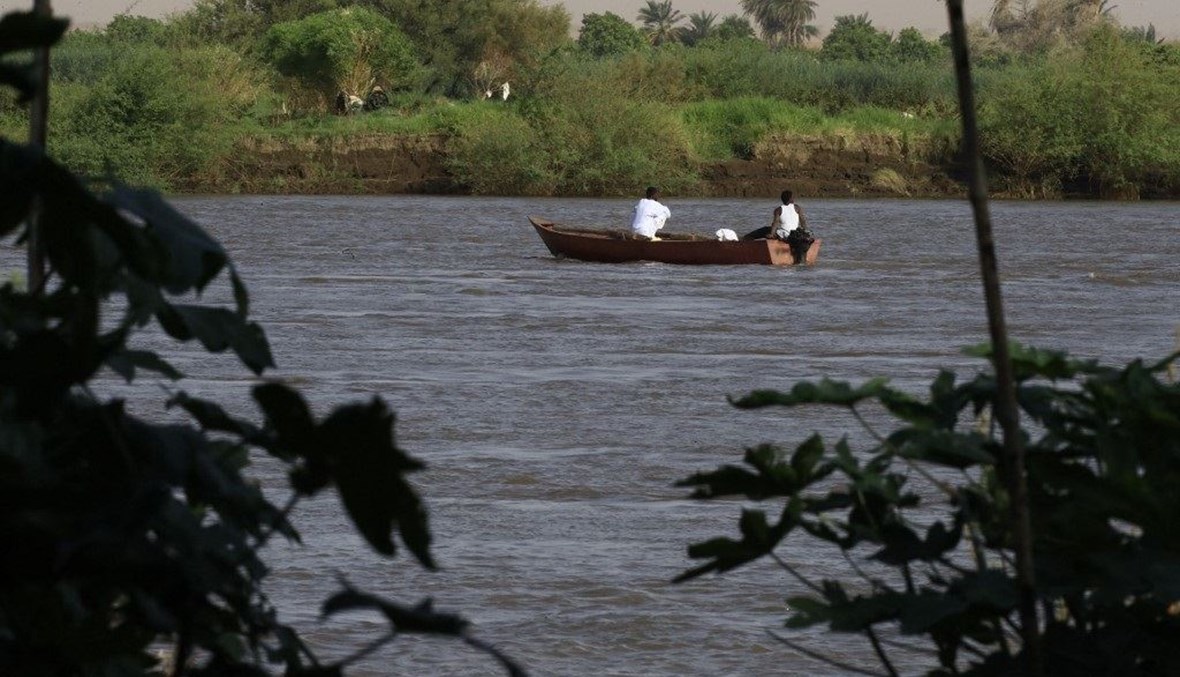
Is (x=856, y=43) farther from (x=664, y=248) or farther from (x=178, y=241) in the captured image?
(x=178, y=241)

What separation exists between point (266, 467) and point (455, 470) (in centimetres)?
98

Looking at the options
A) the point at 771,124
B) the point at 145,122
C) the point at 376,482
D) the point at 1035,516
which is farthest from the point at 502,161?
the point at 376,482

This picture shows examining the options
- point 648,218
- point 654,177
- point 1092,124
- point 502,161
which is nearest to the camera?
point 648,218

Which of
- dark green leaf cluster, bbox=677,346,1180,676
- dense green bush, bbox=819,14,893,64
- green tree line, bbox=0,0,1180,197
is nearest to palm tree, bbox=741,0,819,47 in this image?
dense green bush, bbox=819,14,893,64

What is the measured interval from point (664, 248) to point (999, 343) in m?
25.2

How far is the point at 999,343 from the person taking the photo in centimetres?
244

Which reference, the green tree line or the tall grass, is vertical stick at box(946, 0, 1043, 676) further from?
the tall grass

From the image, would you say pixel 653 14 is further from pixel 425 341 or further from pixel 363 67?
pixel 425 341

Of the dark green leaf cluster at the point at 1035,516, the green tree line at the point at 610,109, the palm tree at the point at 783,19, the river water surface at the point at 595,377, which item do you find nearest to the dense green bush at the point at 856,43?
the palm tree at the point at 783,19

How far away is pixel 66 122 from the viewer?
56906mm

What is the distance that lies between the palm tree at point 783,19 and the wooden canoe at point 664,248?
356 ft

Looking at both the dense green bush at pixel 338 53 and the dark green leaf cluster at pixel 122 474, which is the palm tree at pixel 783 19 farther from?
the dark green leaf cluster at pixel 122 474

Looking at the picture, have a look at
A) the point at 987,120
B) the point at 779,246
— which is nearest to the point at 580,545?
the point at 779,246

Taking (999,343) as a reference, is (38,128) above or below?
above
